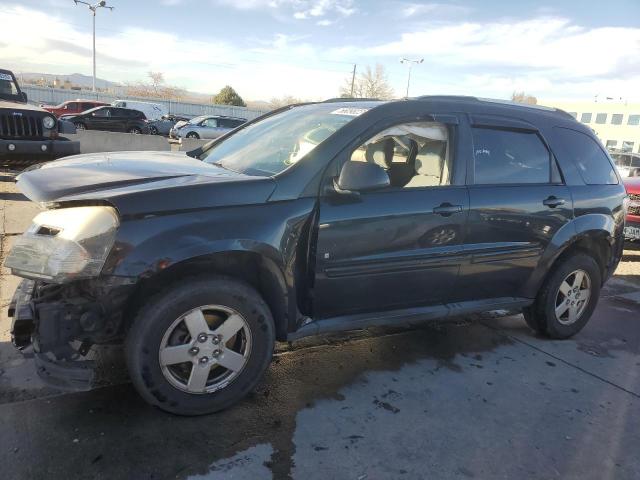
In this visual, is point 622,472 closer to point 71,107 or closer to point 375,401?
point 375,401

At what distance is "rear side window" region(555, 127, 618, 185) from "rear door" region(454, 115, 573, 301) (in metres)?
0.24

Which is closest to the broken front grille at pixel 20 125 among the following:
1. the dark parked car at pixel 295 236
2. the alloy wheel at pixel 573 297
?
the dark parked car at pixel 295 236

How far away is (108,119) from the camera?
24703 millimetres

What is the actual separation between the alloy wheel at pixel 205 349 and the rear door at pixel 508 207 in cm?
168

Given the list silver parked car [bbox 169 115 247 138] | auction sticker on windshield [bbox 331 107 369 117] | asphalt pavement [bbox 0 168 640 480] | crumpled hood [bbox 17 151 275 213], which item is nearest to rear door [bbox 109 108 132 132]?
silver parked car [bbox 169 115 247 138]

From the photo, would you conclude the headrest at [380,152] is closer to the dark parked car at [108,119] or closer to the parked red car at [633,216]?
the parked red car at [633,216]

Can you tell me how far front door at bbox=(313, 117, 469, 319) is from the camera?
3.01m

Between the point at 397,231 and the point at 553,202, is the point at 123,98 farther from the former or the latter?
the point at 397,231

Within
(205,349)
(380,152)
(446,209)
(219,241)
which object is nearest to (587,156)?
(446,209)

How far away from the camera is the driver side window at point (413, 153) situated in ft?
11.5

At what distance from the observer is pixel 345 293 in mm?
3115

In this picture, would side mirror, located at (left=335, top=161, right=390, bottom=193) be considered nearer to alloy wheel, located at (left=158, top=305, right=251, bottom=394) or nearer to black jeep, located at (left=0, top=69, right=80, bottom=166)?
alloy wheel, located at (left=158, top=305, right=251, bottom=394)

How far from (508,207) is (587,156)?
123cm

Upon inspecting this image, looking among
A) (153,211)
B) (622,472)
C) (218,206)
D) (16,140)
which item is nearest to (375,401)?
(622,472)
